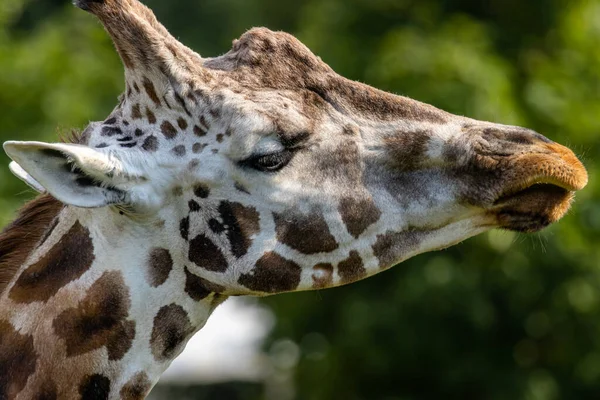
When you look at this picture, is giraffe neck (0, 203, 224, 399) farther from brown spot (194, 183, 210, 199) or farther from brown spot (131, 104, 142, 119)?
brown spot (131, 104, 142, 119)

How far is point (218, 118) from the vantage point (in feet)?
17.0

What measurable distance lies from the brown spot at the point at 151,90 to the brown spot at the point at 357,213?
916 mm

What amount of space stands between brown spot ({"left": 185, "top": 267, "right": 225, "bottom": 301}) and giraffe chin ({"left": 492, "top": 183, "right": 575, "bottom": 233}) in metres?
1.26

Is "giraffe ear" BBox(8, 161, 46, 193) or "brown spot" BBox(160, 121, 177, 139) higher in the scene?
"brown spot" BBox(160, 121, 177, 139)

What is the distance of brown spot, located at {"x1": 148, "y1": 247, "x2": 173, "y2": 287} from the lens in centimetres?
513

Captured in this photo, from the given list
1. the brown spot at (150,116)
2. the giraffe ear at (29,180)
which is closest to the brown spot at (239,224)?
the brown spot at (150,116)

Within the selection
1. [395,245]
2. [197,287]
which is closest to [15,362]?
[197,287]

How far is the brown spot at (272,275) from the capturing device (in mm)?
5164

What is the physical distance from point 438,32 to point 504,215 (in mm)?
11369

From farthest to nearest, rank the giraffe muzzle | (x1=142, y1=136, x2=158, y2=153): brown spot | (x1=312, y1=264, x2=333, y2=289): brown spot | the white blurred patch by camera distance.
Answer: the white blurred patch < (x1=312, y1=264, x2=333, y2=289): brown spot < (x1=142, y1=136, x2=158, y2=153): brown spot < the giraffe muzzle

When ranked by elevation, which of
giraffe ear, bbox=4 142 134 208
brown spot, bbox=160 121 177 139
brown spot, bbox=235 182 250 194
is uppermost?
brown spot, bbox=160 121 177 139

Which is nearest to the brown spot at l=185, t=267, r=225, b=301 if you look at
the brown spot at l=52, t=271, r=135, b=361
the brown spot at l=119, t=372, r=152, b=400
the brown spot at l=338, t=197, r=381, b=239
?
the brown spot at l=52, t=271, r=135, b=361

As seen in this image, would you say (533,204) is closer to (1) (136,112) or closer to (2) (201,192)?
(2) (201,192)

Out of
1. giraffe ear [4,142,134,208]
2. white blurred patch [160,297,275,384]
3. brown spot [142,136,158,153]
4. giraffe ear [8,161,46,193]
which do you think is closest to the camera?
giraffe ear [4,142,134,208]
